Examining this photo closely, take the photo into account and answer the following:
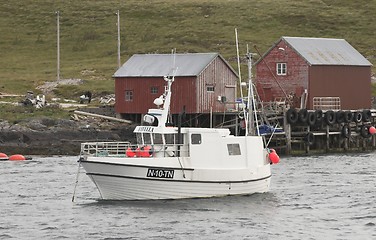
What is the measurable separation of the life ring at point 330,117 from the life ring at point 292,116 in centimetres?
269

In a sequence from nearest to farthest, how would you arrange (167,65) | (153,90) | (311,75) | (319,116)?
(319,116) → (311,75) → (167,65) → (153,90)

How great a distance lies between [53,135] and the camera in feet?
221

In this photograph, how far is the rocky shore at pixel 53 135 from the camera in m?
64.8

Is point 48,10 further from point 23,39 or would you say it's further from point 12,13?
point 23,39

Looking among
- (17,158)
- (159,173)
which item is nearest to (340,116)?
(17,158)

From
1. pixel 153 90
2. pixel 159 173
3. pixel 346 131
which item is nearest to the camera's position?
pixel 159 173

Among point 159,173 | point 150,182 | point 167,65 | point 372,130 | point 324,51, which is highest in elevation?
point 324,51

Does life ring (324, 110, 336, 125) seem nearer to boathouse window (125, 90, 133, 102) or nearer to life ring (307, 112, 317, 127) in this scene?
life ring (307, 112, 317, 127)

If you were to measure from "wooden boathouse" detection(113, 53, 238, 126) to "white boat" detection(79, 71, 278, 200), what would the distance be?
90.6 feet

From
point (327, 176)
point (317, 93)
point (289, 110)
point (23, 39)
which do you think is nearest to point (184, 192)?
point (327, 176)

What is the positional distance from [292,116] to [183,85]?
304 inches

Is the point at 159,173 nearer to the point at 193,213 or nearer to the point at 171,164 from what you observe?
the point at 171,164

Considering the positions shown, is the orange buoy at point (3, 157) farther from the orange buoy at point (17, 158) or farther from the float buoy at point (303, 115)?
the float buoy at point (303, 115)

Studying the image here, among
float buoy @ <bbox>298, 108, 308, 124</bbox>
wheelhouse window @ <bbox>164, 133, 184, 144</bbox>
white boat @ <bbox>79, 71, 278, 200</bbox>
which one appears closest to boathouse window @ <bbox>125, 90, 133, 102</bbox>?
float buoy @ <bbox>298, 108, 308, 124</bbox>
